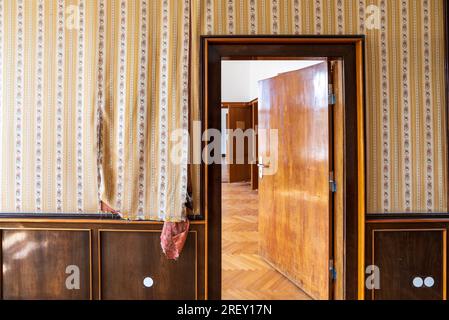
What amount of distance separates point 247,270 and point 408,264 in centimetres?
131

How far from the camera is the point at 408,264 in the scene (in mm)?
1858

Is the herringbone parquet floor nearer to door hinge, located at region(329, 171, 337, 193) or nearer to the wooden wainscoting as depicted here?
the wooden wainscoting

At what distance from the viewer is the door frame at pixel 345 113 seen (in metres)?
1.82

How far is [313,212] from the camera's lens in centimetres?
214

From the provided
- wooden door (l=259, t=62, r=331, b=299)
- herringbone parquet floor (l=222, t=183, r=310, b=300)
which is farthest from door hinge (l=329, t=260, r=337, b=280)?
herringbone parquet floor (l=222, t=183, r=310, b=300)

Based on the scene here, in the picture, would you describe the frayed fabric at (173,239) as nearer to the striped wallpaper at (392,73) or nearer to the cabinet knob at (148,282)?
the cabinet knob at (148,282)

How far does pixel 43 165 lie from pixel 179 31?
1281 millimetres

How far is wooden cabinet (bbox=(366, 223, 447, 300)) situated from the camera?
185 centimetres

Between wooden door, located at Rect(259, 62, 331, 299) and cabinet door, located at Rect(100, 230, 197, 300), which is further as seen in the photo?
wooden door, located at Rect(259, 62, 331, 299)

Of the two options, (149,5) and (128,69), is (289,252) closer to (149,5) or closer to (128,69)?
(128,69)

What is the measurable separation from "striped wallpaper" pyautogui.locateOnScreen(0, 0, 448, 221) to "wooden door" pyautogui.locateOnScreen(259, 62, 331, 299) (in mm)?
340

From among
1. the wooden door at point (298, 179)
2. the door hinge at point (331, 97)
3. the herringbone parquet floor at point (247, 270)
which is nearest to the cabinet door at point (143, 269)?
the herringbone parquet floor at point (247, 270)

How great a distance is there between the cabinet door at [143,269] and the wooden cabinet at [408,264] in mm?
1209
